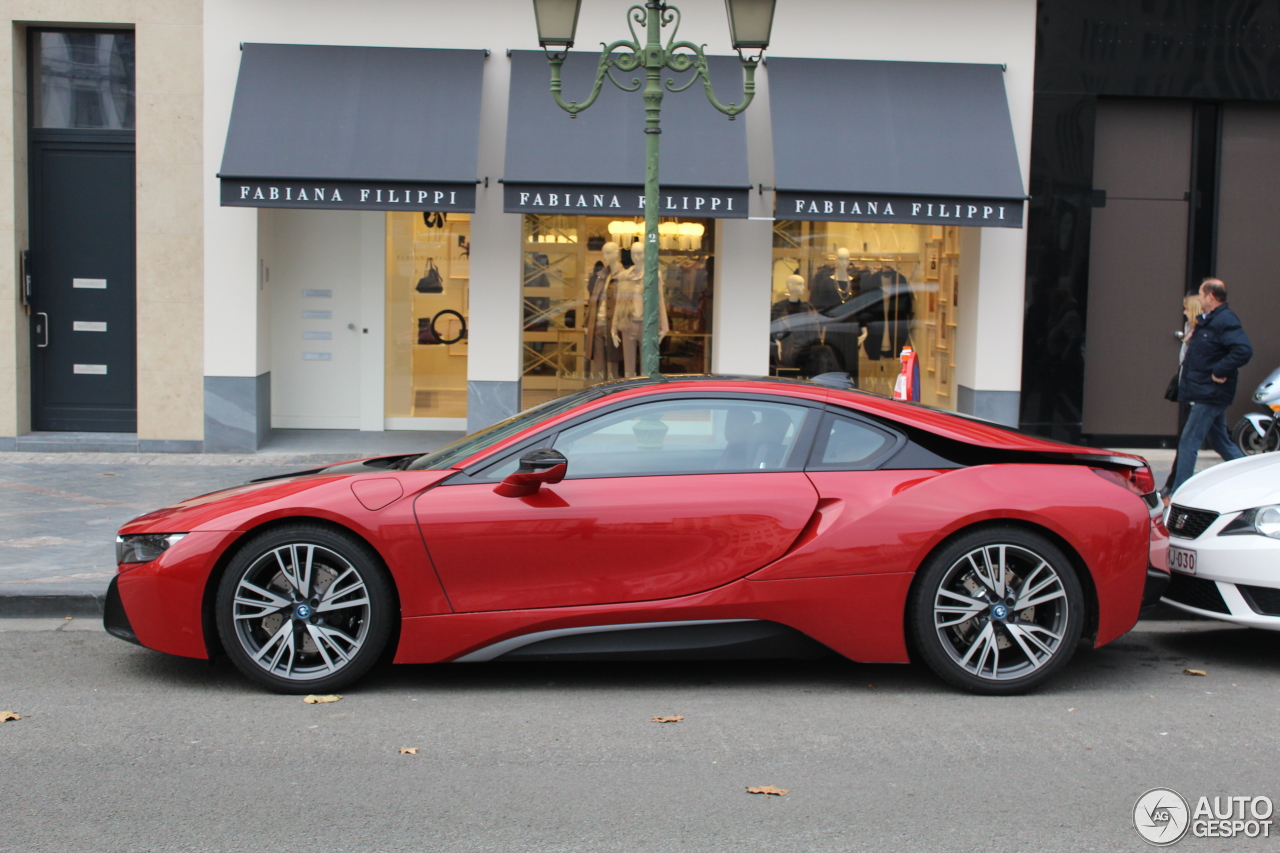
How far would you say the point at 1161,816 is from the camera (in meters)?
4.10

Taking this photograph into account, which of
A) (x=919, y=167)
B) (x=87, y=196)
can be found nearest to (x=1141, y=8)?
(x=919, y=167)

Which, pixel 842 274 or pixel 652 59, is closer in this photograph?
pixel 652 59

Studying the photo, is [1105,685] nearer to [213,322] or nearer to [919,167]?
[919,167]

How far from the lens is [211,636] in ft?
17.5

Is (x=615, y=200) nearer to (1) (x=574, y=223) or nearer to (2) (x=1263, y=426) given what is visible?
(1) (x=574, y=223)

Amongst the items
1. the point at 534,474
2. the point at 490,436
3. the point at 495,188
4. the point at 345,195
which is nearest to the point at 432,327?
the point at 495,188

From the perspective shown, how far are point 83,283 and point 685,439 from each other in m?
9.27

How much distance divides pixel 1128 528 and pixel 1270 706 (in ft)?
3.28

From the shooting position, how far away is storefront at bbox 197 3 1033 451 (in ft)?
38.0

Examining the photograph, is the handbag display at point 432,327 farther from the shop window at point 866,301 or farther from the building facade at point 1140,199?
the building facade at point 1140,199

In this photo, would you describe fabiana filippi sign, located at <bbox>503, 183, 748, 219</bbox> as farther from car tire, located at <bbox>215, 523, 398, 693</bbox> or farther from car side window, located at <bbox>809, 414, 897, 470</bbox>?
car tire, located at <bbox>215, 523, 398, 693</bbox>

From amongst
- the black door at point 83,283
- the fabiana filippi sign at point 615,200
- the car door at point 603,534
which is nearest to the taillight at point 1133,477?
the car door at point 603,534

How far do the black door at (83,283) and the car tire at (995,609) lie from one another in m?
9.85

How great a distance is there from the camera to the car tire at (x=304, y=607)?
17.2 feet
